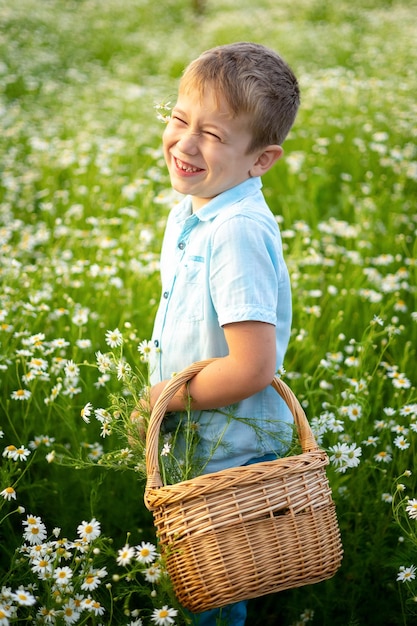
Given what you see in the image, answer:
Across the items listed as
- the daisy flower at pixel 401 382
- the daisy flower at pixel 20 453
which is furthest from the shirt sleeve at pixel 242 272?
the daisy flower at pixel 401 382

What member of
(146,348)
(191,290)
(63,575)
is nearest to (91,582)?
(63,575)

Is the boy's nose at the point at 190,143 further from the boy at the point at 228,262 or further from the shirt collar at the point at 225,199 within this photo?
the shirt collar at the point at 225,199

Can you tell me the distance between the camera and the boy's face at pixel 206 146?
181 centimetres

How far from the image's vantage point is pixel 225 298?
174cm

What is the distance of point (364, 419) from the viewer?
8.53 feet

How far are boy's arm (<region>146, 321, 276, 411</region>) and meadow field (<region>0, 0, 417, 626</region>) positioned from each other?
0.31m

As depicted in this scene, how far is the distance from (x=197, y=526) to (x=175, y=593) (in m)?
0.24

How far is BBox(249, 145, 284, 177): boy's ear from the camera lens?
75.5 inches

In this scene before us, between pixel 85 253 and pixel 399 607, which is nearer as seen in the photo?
pixel 399 607

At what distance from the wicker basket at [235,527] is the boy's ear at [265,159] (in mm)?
531

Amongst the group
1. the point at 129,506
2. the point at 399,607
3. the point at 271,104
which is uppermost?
the point at 271,104

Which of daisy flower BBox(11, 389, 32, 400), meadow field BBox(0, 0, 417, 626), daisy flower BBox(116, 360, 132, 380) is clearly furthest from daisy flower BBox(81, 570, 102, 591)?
daisy flower BBox(11, 389, 32, 400)

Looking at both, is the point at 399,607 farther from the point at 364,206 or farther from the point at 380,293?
the point at 364,206

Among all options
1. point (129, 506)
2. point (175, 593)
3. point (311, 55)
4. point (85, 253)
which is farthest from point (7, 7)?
point (175, 593)
